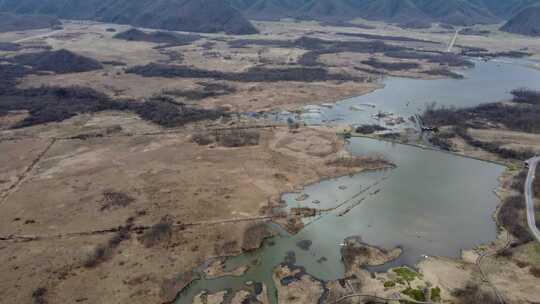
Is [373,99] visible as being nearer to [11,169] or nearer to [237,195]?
[237,195]

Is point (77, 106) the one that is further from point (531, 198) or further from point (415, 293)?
point (531, 198)

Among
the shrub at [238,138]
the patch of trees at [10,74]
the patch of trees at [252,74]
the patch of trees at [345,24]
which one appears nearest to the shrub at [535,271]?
the shrub at [238,138]

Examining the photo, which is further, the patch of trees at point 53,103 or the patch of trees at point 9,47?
the patch of trees at point 9,47

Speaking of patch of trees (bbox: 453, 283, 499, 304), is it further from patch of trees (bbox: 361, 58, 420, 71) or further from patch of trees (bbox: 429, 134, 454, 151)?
patch of trees (bbox: 361, 58, 420, 71)

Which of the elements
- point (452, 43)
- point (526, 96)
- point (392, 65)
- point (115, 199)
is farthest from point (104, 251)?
point (452, 43)

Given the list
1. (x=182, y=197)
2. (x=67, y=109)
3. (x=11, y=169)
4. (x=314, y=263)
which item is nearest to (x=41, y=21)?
(x=67, y=109)

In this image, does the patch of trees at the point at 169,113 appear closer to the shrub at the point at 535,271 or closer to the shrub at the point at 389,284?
the shrub at the point at 389,284
